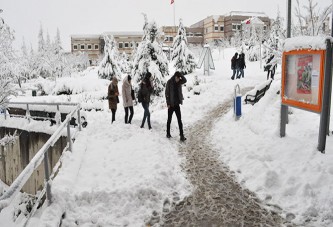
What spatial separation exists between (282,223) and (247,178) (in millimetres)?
1716

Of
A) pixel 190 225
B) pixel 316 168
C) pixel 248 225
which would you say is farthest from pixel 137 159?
pixel 316 168

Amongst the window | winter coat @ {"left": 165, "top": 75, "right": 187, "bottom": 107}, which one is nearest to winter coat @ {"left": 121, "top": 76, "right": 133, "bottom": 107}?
winter coat @ {"left": 165, "top": 75, "right": 187, "bottom": 107}

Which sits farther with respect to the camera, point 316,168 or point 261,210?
point 316,168

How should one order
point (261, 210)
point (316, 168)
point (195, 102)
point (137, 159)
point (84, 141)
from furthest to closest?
point (195, 102) < point (84, 141) < point (137, 159) < point (316, 168) < point (261, 210)

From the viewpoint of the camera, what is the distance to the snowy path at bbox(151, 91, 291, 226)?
4.81 metres

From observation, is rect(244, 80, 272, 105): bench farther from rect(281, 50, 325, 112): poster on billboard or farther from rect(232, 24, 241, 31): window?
rect(232, 24, 241, 31): window

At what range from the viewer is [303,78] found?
701 cm

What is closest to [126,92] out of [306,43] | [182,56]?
[306,43]

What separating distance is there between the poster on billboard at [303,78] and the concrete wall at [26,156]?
325 inches

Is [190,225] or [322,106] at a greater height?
[322,106]

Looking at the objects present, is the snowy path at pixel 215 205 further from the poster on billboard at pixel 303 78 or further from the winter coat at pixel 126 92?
the winter coat at pixel 126 92

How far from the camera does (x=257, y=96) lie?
44.0ft

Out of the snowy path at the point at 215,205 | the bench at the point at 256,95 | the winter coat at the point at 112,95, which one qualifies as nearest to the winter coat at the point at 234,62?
the bench at the point at 256,95

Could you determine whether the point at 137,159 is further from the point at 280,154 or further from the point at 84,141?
the point at 280,154
